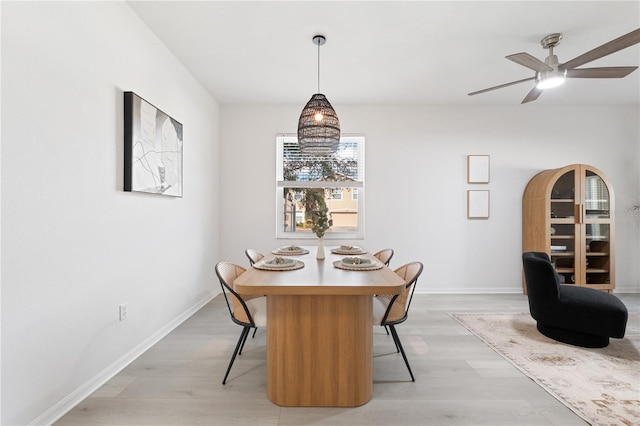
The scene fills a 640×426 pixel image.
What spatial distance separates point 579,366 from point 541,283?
716 mm

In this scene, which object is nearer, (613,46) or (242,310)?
(613,46)

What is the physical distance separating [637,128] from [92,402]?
6.92 metres

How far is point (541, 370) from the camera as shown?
7.66 ft

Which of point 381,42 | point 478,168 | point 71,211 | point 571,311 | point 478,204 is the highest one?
point 381,42

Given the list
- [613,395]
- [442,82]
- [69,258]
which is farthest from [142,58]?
[613,395]

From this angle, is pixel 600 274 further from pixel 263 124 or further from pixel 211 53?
pixel 211 53

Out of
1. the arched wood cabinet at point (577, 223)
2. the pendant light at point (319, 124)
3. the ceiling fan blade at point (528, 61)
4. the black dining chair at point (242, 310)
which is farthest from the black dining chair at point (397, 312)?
the arched wood cabinet at point (577, 223)

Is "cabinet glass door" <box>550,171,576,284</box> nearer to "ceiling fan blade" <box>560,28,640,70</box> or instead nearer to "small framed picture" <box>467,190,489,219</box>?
"small framed picture" <box>467,190,489,219</box>

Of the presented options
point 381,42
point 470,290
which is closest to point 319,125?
point 381,42

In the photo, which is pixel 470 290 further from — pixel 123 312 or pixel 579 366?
pixel 123 312

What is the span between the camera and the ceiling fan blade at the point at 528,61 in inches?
92.1

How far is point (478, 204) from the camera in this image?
15.0 feet

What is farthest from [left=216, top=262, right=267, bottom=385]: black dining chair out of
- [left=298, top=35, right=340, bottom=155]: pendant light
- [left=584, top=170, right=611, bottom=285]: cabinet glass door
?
[left=584, top=170, right=611, bottom=285]: cabinet glass door

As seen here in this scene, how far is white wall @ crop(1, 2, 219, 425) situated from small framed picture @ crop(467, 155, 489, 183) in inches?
154
